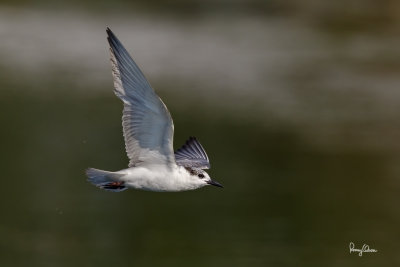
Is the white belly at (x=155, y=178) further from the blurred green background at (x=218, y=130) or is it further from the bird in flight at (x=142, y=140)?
the blurred green background at (x=218, y=130)

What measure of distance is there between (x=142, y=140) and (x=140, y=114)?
6.7 inches

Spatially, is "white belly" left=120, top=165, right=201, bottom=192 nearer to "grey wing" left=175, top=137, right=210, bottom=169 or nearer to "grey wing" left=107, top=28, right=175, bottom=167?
"grey wing" left=107, top=28, right=175, bottom=167

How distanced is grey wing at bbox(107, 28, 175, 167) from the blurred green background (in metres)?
3.63

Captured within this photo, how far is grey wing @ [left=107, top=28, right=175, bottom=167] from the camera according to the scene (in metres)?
5.64

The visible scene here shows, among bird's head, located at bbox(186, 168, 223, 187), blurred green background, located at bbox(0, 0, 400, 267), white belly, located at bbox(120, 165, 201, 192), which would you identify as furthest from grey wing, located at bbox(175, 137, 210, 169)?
blurred green background, located at bbox(0, 0, 400, 267)

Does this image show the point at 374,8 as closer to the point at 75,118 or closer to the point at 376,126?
the point at 376,126

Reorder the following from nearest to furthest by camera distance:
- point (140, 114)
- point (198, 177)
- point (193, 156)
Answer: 1. point (140, 114)
2. point (198, 177)
3. point (193, 156)

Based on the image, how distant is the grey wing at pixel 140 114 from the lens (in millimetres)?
5641

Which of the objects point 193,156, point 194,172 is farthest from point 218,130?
point 194,172

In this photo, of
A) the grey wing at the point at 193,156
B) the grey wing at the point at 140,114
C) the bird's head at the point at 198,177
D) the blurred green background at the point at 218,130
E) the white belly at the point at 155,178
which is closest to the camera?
the grey wing at the point at 140,114

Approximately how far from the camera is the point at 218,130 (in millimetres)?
13062

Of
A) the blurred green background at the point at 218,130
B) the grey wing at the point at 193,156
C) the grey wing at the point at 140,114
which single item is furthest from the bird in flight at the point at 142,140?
the blurred green background at the point at 218,130

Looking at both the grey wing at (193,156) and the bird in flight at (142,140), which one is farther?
the grey wing at (193,156)

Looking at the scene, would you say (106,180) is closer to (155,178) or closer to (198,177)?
(155,178)
